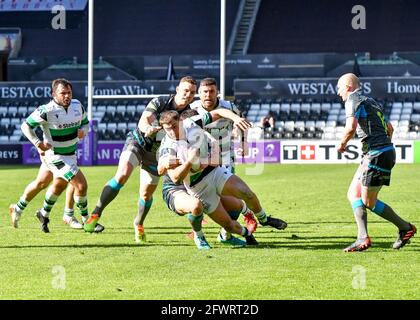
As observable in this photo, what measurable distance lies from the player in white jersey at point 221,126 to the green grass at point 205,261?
0.27 meters

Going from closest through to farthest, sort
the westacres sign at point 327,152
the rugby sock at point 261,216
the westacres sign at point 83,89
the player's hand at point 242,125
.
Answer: the player's hand at point 242,125, the rugby sock at point 261,216, the westacres sign at point 327,152, the westacres sign at point 83,89

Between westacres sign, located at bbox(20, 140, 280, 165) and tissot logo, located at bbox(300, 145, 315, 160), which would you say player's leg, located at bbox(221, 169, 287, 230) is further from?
westacres sign, located at bbox(20, 140, 280, 165)

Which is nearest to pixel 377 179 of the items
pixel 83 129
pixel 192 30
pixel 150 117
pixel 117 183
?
pixel 150 117

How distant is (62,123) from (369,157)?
15.6 feet

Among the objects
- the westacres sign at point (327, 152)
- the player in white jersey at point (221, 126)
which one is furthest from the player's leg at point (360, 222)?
the westacres sign at point (327, 152)

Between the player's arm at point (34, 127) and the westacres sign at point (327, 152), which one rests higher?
the player's arm at point (34, 127)

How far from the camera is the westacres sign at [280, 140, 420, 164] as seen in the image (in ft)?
119

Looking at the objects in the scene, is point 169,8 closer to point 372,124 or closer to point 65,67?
point 65,67

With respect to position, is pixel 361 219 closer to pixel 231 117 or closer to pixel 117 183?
pixel 231 117

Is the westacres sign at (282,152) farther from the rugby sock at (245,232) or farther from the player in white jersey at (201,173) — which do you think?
the player in white jersey at (201,173)

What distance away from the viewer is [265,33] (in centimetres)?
4919

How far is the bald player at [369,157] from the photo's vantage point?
1216cm

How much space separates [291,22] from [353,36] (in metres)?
2.89

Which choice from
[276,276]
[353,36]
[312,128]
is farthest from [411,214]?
[353,36]
